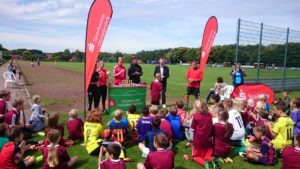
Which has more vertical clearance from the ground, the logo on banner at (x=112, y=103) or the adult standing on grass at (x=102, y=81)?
the adult standing on grass at (x=102, y=81)

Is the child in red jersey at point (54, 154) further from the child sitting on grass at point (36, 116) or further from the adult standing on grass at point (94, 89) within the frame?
the adult standing on grass at point (94, 89)

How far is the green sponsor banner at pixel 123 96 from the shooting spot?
36.4ft

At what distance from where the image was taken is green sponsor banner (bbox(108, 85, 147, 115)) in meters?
11.1

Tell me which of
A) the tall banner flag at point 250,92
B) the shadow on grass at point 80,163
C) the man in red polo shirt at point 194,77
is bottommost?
the shadow on grass at point 80,163

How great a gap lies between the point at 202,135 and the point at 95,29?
4.59 m

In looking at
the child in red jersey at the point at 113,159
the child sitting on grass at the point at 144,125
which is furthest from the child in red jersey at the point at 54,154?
the child sitting on grass at the point at 144,125

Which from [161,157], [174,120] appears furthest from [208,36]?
[161,157]

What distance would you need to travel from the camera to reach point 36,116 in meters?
8.85

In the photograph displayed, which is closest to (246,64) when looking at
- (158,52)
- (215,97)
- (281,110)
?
(215,97)

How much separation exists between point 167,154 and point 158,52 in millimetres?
151056

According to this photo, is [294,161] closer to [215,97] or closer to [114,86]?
[215,97]

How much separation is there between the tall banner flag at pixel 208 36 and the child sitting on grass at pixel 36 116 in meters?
7.13

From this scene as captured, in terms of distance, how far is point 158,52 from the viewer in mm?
155250

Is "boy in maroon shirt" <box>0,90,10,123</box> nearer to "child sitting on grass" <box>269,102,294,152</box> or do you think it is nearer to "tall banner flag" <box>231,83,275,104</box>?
"child sitting on grass" <box>269,102,294,152</box>
